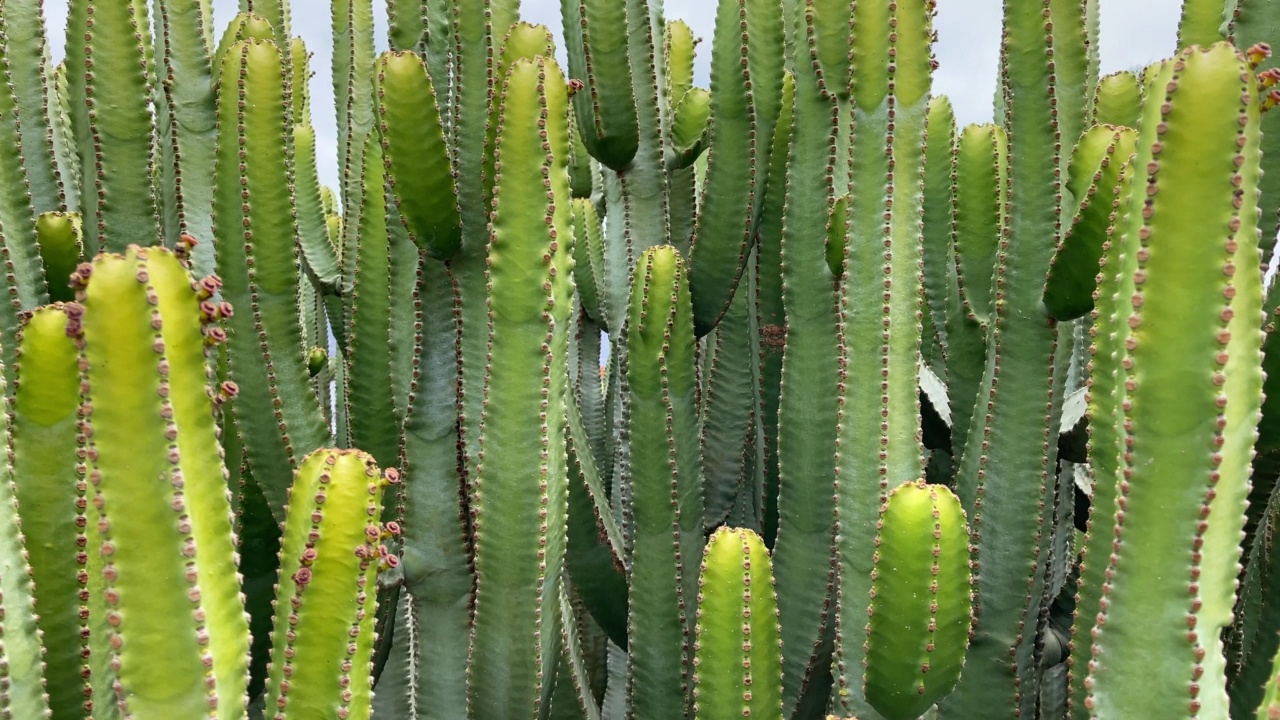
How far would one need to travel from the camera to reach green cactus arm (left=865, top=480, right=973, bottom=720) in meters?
2.33

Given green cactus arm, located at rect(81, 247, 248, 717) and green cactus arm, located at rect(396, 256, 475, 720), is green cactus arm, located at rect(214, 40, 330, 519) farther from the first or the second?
green cactus arm, located at rect(81, 247, 248, 717)

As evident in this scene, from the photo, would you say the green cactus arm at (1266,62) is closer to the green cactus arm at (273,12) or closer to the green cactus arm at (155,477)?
the green cactus arm at (155,477)

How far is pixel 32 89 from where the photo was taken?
3604mm

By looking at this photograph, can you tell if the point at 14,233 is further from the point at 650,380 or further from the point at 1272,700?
the point at 1272,700

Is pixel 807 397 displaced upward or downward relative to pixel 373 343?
downward

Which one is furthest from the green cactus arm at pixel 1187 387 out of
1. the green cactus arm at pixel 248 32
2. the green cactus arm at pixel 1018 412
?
the green cactus arm at pixel 248 32

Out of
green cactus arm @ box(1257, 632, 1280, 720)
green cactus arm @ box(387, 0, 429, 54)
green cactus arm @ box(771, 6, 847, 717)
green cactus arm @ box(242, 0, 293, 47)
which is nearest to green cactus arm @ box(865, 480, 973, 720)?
green cactus arm @ box(1257, 632, 1280, 720)

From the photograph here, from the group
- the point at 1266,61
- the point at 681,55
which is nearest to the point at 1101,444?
the point at 1266,61

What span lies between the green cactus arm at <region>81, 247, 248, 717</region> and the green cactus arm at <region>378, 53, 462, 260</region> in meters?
1.13

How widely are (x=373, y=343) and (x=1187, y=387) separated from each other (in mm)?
2290

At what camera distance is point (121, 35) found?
342 cm

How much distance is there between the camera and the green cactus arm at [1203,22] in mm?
3367

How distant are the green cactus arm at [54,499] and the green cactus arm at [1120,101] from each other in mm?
2864

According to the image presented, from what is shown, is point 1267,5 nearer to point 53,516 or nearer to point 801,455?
point 801,455
